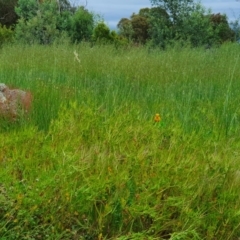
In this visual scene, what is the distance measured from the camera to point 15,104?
4043 mm

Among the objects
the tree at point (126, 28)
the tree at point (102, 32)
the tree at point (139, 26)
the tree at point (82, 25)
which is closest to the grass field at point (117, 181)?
the tree at point (102, 32)

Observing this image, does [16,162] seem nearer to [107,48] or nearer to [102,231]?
[102,231]

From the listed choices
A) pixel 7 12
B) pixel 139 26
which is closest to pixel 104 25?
pixel 139 26

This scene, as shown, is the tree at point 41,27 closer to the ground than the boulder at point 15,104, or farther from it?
farther from it

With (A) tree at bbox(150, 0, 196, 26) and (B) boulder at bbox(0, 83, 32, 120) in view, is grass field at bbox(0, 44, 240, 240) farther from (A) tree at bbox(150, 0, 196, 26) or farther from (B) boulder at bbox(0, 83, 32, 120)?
(A) tree at bbox(150, 0, 196, 26)

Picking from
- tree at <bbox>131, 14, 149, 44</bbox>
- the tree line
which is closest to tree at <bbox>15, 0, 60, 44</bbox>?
the tree line

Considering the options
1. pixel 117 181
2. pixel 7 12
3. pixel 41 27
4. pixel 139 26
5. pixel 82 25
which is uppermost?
pixel 7 12

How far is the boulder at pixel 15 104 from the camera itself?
13.1 ft

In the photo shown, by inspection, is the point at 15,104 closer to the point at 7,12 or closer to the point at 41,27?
the point at 41,27

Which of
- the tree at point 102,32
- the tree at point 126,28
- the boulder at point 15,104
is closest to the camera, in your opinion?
the boulder at point 15,104

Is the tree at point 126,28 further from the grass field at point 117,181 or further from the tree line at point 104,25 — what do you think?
the grass field at point 117,181

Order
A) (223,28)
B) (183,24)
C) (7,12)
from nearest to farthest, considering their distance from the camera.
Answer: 1. (183,24)
2. (223,28)
3. (7,12)

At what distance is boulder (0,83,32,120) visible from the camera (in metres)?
3.99

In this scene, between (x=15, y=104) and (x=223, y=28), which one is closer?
(x=15, y=104)
